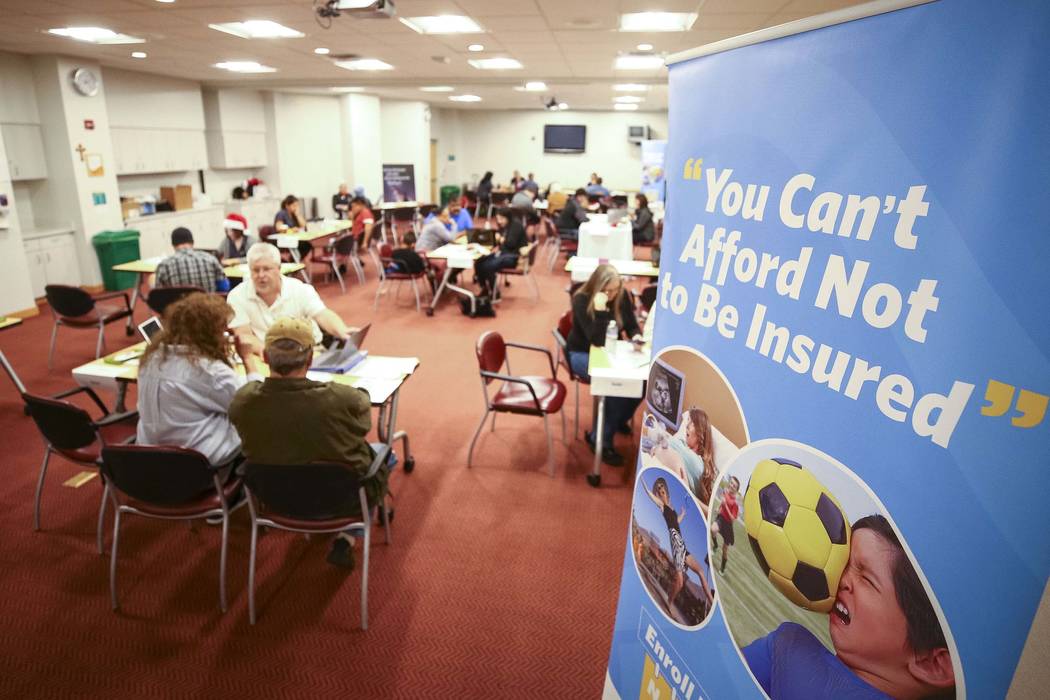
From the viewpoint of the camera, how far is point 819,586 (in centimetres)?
123

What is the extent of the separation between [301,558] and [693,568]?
244 cm

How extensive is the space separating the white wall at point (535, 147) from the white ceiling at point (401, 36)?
1007 cm

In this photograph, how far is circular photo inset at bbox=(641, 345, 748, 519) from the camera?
4.83 ft

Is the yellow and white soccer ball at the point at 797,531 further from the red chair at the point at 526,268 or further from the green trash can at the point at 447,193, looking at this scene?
the green trash can at the point at 447,193

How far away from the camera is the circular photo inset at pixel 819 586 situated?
3.51 ft

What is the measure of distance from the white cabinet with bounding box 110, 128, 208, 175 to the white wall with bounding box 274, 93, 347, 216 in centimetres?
195

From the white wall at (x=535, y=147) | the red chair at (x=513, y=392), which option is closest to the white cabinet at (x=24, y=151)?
the red chair at (x=513, y=392)

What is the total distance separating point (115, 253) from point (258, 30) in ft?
13.8

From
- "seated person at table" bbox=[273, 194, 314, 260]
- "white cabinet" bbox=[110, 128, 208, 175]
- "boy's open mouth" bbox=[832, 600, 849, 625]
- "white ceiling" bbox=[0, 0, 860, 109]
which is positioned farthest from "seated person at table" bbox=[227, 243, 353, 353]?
"white cabinet" bbox=[110, 128, 208, 175]

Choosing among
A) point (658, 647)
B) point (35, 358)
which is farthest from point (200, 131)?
point (658, 647)

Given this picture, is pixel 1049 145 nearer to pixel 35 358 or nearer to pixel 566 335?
pixel 566 335

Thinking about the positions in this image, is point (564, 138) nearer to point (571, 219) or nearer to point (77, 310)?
point (571, 219)

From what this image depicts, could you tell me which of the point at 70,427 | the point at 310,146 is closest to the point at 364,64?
the point at 310,146

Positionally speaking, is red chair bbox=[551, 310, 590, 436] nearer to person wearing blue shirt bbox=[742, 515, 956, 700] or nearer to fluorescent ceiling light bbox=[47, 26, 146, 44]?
person wearing blue shirt bbox=[742, 515, 956, 700]
